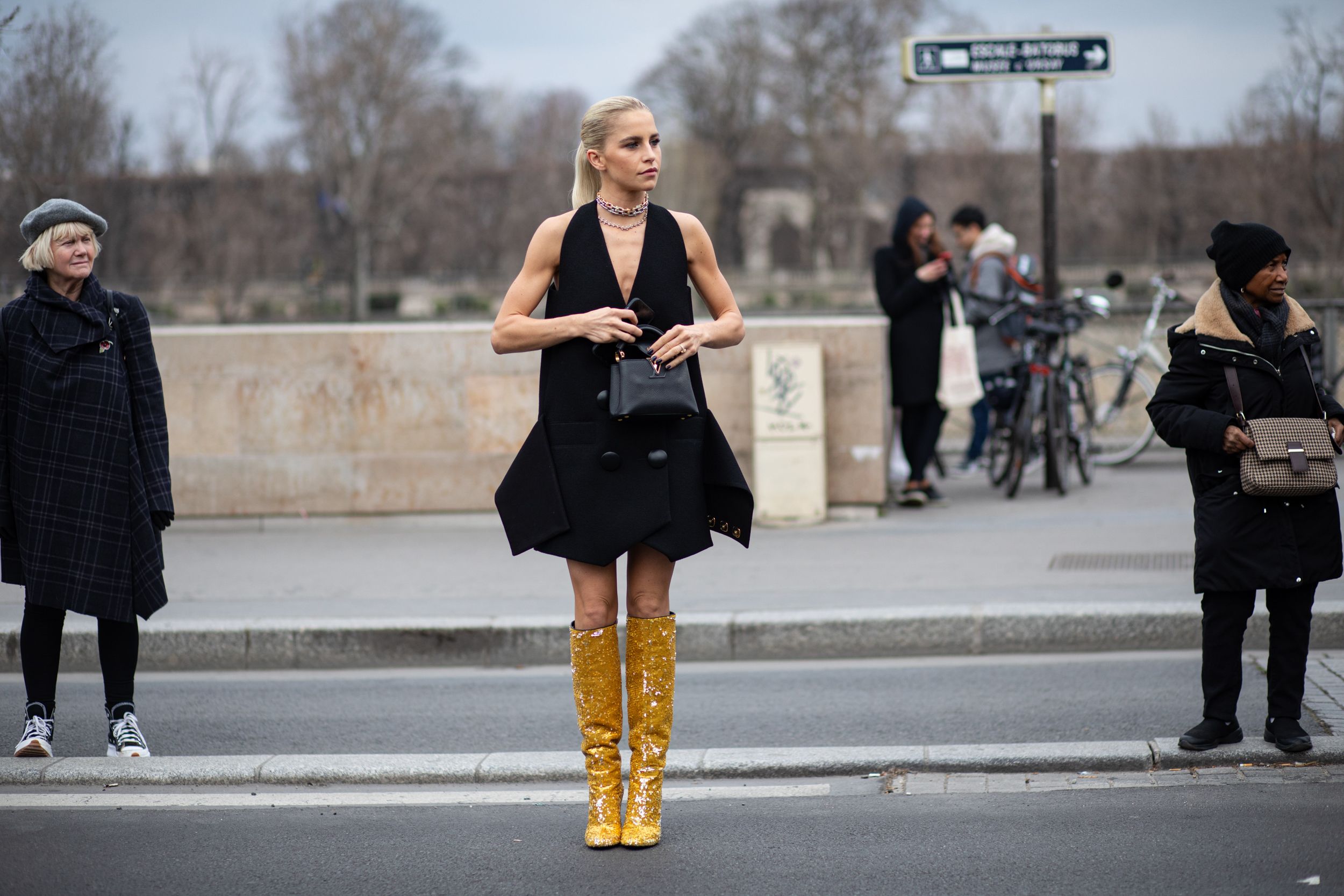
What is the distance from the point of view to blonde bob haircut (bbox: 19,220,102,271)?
183 inches

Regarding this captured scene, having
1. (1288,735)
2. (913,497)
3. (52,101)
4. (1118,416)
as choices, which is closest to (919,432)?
(913,497)

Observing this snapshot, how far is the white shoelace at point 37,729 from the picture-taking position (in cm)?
475

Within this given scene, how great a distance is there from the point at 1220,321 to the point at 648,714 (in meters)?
2.17

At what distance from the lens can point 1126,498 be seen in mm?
9562

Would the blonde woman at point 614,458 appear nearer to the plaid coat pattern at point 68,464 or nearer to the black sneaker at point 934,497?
the plaid coat pattern at point 68,464

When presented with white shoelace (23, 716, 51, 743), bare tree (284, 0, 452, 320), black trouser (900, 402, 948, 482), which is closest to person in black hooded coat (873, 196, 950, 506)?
black trouser (900, 402, 948, 482)

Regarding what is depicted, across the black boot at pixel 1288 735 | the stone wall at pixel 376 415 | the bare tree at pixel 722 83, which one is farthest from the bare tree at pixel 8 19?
the bare tree at pixel 722 83

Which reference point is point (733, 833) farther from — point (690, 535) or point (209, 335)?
point (209, 335)

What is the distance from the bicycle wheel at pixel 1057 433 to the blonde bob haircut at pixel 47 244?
21.8ft

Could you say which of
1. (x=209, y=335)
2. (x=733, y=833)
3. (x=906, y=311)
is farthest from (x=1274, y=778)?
(x=209, y=335)

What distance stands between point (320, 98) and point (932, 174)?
2553 cm

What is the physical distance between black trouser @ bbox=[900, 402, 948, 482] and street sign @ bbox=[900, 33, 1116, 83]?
239 cm

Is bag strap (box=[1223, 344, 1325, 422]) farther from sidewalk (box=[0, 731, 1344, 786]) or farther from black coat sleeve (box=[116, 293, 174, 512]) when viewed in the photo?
black coat sleeve (box=[116, 293, 174, 512])

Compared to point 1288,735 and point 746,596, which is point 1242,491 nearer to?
point 1288,735
